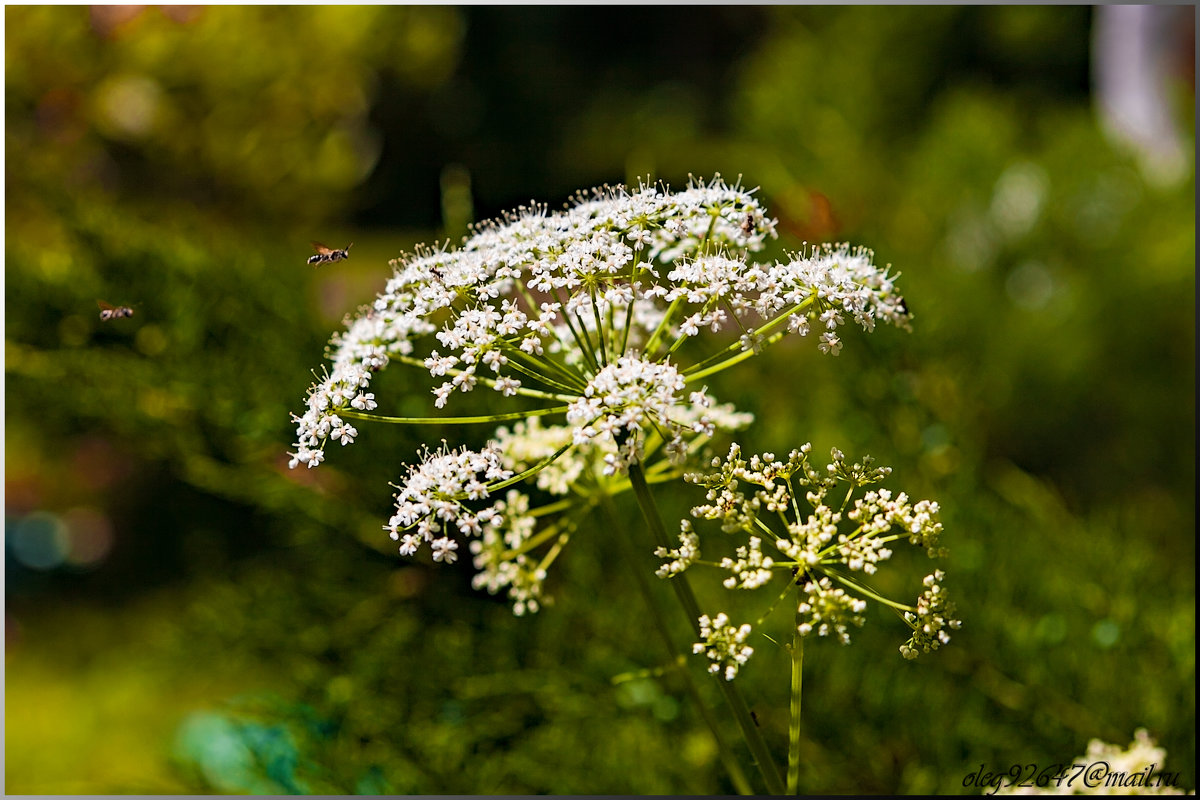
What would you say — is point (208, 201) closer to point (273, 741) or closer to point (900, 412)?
point (273, 741)

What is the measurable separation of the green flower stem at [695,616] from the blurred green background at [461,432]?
0.85 ft

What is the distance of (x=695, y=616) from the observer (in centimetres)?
48

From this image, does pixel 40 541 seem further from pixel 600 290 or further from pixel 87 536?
pixel 600 290

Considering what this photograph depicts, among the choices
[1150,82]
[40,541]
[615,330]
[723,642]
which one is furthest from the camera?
[40,541]

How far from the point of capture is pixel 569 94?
3965 millimetres

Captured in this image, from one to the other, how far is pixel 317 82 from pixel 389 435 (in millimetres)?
1566

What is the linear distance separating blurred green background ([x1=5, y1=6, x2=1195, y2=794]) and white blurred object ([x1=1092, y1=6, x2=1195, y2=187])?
0.02 m

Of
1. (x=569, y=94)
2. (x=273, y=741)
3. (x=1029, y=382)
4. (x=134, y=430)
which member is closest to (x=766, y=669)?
(x=273, y=741)

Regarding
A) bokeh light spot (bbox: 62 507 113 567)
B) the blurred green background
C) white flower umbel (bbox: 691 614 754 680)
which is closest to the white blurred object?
the blurred green background

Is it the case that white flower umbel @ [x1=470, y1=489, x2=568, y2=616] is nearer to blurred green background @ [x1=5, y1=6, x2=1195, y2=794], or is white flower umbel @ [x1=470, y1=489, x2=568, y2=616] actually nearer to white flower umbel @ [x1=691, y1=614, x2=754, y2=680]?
Answer: white flower umbel @ [x1=691, y1=614, x2=754, y2=680]

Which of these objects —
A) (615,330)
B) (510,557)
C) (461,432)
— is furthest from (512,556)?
(461,432)

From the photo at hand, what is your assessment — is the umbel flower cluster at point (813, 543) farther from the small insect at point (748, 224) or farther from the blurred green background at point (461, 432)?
the blurred green background at point (461, 432)

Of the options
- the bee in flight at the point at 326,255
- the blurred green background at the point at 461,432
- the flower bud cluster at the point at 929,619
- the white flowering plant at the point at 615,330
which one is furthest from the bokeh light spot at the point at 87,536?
the flower bud cluster at the point at 929,619

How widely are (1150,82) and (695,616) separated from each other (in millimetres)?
2463
